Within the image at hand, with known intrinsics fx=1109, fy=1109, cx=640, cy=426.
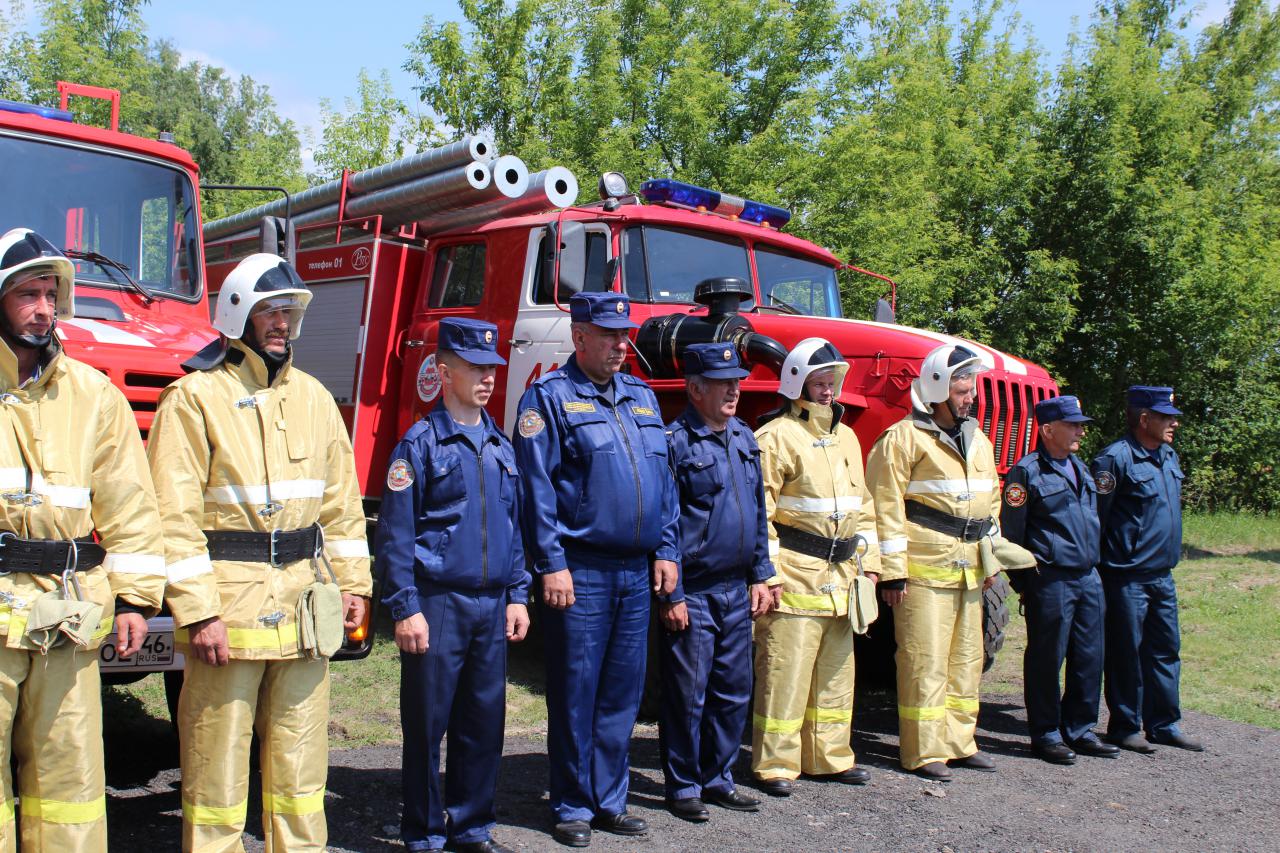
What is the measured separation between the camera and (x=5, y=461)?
2.98 metres

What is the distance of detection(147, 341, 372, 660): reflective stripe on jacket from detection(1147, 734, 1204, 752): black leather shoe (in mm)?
4753

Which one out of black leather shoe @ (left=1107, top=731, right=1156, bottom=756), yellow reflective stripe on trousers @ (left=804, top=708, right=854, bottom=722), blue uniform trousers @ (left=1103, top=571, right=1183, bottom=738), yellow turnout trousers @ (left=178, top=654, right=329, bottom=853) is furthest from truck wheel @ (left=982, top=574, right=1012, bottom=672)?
yellow turnout trousers @ (left=178, top=654, right=329, bottom=853)

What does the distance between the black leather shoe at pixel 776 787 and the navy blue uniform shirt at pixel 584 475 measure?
1260 mm

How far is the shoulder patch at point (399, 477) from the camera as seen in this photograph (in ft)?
13.1

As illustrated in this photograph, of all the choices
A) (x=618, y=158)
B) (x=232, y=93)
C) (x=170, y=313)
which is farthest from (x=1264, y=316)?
(x=232, y=93)

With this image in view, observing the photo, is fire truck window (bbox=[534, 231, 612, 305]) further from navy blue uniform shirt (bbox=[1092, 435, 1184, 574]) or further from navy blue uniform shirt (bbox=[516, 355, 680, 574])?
navy blue uniform shirt (bbox=[1092, 435, 1184, 574])

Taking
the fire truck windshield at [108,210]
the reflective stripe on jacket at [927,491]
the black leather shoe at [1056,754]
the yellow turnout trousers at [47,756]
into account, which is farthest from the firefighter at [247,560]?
the black leather shoe at [1056,754]

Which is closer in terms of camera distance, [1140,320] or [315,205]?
[315,205]

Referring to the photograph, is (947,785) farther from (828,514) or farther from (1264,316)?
(1264,316)

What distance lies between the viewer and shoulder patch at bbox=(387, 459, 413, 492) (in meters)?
3.98

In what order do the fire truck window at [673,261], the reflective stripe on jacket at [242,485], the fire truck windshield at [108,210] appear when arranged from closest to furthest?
1. the reflective stripe on jacket at [242,485]
2. the fire truck windshield at [108,210]
3. the fire truck window at [673,261]

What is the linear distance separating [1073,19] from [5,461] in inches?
849

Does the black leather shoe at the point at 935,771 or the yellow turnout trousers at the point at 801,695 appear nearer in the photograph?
the yellow turnout trousers at the point at 801,695

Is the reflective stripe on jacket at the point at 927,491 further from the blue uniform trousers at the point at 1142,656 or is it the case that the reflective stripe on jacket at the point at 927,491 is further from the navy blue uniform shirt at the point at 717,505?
the blue uniform trousers at the point at 1142,656
